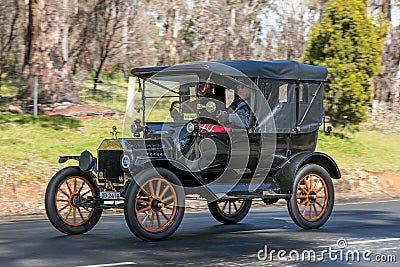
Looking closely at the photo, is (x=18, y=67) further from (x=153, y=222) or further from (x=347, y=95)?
(x=153, y=222)

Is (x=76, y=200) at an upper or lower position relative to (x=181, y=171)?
lower

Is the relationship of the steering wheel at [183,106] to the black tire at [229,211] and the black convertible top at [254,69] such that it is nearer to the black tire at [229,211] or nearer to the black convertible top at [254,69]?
the black convertible top at [254,69]

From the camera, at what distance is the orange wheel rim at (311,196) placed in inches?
432

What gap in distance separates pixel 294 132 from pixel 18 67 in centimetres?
2163

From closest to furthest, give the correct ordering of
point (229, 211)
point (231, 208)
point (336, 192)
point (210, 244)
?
point (210, 244) → point (229, 211) → point (231, 208) → point (336, 192)

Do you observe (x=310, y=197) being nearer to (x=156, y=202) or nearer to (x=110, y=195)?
(x=156, y=202)

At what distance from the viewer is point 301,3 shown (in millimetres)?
36562

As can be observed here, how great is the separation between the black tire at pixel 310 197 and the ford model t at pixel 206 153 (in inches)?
0.6

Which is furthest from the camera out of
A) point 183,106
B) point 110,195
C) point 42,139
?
point 42,139

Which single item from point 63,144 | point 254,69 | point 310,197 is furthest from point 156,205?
point 63,144

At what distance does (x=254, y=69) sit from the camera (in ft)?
34.9

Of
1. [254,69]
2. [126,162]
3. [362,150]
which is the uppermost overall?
[254,69]

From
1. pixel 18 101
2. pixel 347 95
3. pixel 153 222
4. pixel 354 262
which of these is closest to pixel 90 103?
pixel 18 101

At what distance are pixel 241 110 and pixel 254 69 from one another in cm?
62
